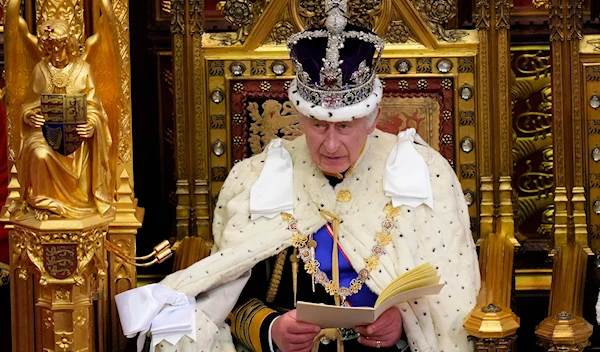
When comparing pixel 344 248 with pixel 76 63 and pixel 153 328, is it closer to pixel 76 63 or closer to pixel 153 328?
pixel 153 328

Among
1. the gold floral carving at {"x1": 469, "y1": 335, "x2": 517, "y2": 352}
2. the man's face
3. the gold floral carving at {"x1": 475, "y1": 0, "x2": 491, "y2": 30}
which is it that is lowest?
the gold floral carving at {"x1": 469, "y1": 335, "x2": 517, "y2": 352}

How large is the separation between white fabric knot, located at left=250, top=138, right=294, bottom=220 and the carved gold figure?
505 mm

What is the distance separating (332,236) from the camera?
17.8ft

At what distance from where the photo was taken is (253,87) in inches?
242

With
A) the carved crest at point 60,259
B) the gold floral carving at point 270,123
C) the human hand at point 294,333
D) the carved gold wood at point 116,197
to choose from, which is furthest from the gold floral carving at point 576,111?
the carved crest at point 60,259

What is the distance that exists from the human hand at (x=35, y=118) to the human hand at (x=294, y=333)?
1.02 m

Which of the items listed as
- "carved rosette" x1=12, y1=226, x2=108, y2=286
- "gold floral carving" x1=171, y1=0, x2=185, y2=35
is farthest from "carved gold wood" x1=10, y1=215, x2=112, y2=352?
"gold floral carving" x1=171, y1=0, x2=185, y2=35

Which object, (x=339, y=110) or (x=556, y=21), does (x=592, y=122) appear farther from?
(x=339, y=110)

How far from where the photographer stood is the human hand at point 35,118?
5113 millimetres

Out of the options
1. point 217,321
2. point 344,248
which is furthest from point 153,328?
point 344,248

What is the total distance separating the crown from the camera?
17.1ft

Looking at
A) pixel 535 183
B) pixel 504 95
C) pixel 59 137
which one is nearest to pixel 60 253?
pixel 59 137

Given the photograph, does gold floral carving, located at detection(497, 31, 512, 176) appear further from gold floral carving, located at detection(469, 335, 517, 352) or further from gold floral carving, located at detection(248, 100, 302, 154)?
gold floral carving, located at detection(469, 335, 517, 352)

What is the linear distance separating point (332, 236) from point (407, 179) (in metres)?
0.32
